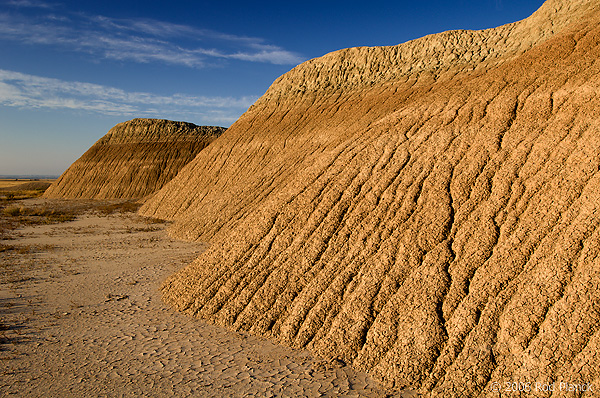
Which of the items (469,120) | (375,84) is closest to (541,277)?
(469,120)

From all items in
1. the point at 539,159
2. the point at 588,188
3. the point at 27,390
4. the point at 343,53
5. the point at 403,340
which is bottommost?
the point at 27,390

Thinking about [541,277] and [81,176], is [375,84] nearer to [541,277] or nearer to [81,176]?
[541,277]

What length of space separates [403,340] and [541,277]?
88.2 inches

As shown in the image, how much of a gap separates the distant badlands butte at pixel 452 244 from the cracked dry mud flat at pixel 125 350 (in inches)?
21.5

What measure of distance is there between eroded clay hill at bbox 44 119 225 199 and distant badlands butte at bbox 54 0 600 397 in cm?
3337

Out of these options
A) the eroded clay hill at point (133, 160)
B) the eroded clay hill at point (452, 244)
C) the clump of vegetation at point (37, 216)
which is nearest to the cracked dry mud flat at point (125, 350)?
the eroded clay hill at point (452, 244)

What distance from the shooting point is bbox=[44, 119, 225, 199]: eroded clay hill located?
139 ft

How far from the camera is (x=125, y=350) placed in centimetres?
665

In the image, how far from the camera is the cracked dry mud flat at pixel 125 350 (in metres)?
5.53

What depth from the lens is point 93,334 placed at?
23.9 feet

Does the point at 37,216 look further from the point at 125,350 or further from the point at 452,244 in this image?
the point at 452,244

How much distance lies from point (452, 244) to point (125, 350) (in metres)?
5.99

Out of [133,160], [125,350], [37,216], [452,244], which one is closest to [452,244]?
[452,244]

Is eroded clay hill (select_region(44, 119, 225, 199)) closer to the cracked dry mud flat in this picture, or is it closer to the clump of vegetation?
the clump of vegetation
